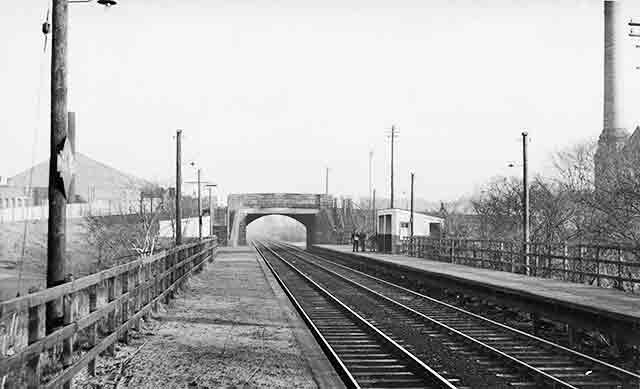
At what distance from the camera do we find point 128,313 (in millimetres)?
10906

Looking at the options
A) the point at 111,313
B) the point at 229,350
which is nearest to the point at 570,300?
the point at 229,350

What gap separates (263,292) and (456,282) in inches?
231

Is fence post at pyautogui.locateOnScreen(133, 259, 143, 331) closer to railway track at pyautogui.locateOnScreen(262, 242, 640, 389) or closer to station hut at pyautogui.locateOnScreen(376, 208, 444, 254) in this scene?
railway track at pyautogui.locateOnScreen(262, 242, 640, 389)

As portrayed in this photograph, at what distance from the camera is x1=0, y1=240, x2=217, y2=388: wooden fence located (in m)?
5.63

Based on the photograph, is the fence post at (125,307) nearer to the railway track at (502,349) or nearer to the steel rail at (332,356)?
the steel rail at (332,356)

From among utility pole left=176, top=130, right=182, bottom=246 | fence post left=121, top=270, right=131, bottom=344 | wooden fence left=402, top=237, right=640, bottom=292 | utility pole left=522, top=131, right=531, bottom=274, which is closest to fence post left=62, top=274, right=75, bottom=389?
fence post left=121, top=270, right=131, bottom=344

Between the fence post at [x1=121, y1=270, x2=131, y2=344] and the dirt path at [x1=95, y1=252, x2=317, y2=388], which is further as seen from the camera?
the fence post at [x1=121, y1=270, x2=131, y2=344]

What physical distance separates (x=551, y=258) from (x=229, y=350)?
14619 millimetres

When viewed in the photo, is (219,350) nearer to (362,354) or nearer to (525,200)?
(362,354)

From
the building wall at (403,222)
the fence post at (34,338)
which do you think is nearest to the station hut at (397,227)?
the building wall at (403,222)

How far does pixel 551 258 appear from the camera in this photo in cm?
2236

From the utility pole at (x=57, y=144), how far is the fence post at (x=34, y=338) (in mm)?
2455

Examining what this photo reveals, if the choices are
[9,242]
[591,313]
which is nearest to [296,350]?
[591,313]

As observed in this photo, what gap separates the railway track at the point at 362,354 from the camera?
8.85m
